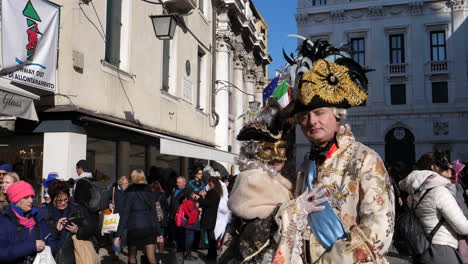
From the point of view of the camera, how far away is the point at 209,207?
9828 millimetres

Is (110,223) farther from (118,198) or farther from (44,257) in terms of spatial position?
(44,257)

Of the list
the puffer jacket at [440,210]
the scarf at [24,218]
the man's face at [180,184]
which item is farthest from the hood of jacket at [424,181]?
the man's face at [180,184]

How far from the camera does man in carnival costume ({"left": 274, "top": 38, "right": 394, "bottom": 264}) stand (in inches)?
81.1

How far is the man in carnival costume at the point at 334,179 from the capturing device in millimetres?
2061

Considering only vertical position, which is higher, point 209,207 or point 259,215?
point 259,215

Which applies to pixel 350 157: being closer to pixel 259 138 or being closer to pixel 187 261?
pixel 259 138

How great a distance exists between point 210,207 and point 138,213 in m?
2.49

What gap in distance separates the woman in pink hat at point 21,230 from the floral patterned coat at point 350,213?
2853 mm

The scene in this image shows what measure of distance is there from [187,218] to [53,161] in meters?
3.21

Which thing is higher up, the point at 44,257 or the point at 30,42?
the point at 30,42

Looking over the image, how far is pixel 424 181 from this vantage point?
14.2 feet

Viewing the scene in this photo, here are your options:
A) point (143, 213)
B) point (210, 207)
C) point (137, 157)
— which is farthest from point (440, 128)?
point (143, 213)

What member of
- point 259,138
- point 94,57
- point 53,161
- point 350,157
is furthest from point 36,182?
point 350,157

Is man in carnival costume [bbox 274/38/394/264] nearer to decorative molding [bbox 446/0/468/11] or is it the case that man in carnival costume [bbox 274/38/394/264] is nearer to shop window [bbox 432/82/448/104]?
shop window [bbox 432/82/448/104]
